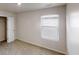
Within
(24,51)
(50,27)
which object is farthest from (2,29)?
(50,27)

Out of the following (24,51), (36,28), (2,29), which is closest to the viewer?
(24,51)

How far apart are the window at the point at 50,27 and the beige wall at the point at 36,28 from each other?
0.15 meters

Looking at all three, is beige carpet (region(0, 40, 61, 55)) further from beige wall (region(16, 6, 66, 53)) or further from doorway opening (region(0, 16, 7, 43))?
doorway opening (region(0, 16, 7, 43))

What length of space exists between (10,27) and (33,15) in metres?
1.73

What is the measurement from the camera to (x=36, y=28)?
422cm

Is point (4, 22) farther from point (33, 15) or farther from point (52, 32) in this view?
point (52, 32)

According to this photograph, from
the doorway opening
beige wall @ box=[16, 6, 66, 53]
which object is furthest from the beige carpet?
the doorway opening

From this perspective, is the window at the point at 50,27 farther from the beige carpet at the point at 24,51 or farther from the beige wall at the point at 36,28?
the beige carpet at the point at 24,51

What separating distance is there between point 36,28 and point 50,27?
0.84m

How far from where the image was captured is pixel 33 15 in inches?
170

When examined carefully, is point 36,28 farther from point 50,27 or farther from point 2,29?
point 2,29

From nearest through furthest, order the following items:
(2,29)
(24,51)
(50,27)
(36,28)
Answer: (24,51), (50,27), (36,28), (2,29)

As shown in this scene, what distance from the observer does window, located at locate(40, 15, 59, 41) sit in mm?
3443

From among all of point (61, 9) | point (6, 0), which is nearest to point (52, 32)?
point (61, 9)
